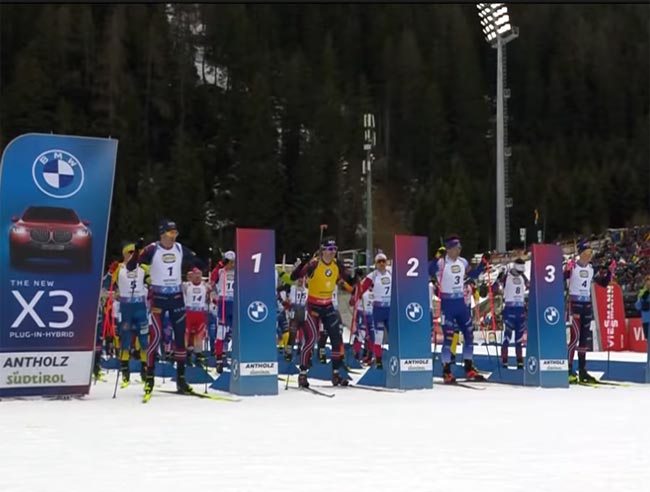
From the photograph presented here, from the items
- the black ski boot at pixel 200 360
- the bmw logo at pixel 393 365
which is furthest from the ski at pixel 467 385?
the black ski boot at pixel 200 360

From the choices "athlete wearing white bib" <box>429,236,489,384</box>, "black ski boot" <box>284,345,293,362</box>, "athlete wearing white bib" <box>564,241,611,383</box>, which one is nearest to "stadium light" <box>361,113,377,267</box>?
"black ski boot" <box>284,345,293,362</box>

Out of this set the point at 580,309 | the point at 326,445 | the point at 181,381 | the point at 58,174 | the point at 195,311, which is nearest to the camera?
the point at 326,445

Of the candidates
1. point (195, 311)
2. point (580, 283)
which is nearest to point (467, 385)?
point (580, 283)

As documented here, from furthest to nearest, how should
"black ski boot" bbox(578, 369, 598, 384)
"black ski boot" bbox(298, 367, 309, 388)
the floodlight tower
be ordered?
the floodlight tower → "black ski boot" bbox(578, 369, 598, 384) → "black ski boot" bbox(298, 367, 309, 388)

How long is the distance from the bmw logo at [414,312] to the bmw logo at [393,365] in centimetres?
50

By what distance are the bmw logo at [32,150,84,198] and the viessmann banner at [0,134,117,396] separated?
0.01 m

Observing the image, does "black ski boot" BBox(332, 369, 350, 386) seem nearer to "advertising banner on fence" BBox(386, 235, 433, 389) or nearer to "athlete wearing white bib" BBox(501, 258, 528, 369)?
"advertising banner on fence" BBox(386, 235, 433, 389)

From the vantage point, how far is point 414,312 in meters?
12.0

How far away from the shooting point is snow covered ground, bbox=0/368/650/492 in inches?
215

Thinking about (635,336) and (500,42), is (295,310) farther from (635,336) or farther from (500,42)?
(500,42)

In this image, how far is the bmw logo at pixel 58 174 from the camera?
33.0 feet

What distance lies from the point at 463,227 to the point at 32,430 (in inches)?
1716

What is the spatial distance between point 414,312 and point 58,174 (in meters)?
4.46

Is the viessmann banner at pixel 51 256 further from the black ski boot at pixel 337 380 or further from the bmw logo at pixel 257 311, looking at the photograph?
the black ski boot at pixel 337 380
